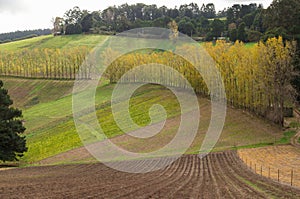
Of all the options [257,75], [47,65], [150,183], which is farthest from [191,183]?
[47,65]

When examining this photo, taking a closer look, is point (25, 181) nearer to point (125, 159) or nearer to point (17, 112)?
point (125, 159)

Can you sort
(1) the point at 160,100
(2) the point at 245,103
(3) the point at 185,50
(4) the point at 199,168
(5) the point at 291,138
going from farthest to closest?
A: 1. (3) the point at 185,50
2. (1) the point at 160,100
3. (2) the point at 245,103
4. (5) the point at 291,138
5. (4) the point at 199,168

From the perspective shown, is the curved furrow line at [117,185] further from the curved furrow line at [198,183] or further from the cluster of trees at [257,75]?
the cluster of trees at [257,75]

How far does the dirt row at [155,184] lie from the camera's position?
19359 mm

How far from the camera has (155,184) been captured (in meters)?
22.4

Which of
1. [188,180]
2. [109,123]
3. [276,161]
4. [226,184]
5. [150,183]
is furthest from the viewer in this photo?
[109,123]

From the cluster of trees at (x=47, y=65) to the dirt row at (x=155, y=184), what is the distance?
278 feet

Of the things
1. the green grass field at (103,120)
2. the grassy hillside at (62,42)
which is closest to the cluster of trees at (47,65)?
the green grass field at (103,120)

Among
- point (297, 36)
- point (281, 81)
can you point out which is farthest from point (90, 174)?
point (297, 36)

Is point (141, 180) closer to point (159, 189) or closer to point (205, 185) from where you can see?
point (159, 189)

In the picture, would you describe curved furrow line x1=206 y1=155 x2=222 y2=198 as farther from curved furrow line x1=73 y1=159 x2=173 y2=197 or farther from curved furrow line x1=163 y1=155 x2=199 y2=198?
curved furrow line x1=73 y1=159 x2=173 y2=197

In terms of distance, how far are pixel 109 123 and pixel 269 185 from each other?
38552 millimetres

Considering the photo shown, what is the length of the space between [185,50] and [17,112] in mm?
43218

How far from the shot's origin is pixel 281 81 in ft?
160
